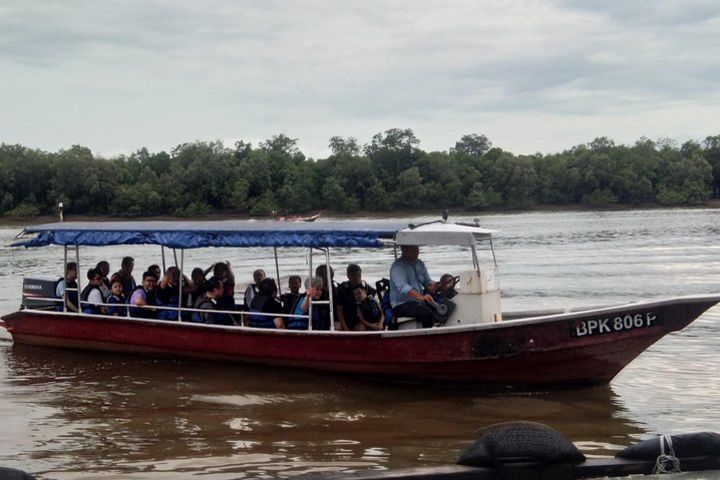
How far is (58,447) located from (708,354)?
30.8ft

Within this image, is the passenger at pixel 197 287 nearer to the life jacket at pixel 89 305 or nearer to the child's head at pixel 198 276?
the child's head at pixel 198 276

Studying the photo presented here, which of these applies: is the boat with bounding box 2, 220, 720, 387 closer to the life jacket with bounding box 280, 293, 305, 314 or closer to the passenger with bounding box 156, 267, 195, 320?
the passenger with bounding box 156, 267, 195, 320

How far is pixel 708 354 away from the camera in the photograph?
1326 centimetres

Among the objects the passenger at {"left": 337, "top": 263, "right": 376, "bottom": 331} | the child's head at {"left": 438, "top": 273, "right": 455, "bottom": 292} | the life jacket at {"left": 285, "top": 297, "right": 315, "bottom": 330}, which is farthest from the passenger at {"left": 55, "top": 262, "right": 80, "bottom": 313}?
the child's head at {"left": 438, "top": 273, "right": 455, "bottom": 292}

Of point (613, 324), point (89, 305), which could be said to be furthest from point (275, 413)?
point (89, 305)

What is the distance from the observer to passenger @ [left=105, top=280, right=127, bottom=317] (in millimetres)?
13258

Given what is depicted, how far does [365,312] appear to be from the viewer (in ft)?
37.1

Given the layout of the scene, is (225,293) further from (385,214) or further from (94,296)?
(385,214)

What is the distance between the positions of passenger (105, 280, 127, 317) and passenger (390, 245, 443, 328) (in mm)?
4545

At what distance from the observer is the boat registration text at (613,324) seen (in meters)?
9.75

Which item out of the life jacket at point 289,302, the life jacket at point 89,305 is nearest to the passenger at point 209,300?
the life jacket at point 289,302

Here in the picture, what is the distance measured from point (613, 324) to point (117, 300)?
740 centimetres

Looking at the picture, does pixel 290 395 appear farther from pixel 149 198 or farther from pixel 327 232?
pixel 149 198

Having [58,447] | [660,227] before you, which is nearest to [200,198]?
[660,227]
